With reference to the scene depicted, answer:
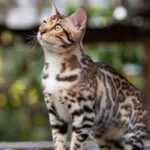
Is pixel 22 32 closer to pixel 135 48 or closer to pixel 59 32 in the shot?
pixel 135 48

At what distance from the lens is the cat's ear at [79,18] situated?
11.4 feet

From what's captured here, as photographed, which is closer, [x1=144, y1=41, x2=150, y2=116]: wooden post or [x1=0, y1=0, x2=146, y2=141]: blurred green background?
[x1=144, y1=41, x2=150, y2=116]: wooden post

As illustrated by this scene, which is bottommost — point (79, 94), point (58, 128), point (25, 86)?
point (25, 86)

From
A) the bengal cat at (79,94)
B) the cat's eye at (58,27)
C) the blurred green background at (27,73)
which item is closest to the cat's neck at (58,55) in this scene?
the bengal cat at (79,94)

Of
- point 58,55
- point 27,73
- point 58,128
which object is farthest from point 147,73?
point 58,55

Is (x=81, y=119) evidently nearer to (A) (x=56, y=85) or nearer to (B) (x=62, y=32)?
(A) (x=56, y=85)

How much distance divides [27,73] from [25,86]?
0.16 metres

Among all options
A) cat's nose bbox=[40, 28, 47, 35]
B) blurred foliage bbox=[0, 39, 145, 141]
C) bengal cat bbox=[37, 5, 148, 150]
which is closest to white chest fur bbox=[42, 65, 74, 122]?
bengal cat bbox=[37, 5, 148, 150]

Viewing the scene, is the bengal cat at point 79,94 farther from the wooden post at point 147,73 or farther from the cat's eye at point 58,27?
the wooden post at point 147,73

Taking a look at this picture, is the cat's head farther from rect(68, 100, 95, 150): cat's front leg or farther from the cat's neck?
rect(68, 100, 95, 150): cat's front leg

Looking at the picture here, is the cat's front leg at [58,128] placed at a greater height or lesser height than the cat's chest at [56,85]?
lesser

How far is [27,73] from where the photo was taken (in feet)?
24.9

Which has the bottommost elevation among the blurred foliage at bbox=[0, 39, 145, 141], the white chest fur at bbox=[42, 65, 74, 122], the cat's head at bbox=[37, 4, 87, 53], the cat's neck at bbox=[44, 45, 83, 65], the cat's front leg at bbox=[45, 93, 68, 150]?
the blurred foliage at bbox=[0, 39, 145, 141]

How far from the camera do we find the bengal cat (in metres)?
3.43
